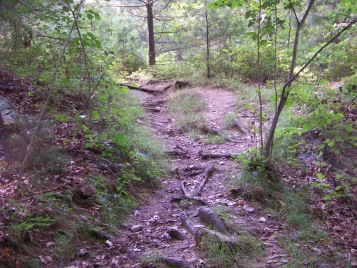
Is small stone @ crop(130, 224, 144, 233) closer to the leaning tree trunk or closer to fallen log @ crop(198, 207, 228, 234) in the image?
fallen log @ crop(198, 207, 228, 234)

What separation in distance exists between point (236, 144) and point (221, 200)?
10.3 feet

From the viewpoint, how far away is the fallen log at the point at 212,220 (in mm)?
3784

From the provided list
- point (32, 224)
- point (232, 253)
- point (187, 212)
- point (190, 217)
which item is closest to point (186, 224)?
point (190, 217)

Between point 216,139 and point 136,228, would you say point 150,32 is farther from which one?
point 136,228

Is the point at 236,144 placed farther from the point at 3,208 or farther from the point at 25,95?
the point at 3,208

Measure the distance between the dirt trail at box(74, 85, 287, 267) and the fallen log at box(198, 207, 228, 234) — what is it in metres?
0.11

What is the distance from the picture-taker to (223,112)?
10.5m

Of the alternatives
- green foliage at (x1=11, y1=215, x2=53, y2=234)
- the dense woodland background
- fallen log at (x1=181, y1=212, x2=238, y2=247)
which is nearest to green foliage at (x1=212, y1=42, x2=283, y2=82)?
the dense woodland background

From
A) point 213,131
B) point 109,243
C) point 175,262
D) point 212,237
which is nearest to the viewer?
point 175,262

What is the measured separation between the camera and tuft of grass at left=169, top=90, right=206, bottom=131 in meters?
9.21

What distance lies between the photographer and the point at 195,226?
4016 millimetres

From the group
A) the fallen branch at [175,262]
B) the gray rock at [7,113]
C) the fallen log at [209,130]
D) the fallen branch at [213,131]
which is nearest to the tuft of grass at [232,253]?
the fallen branch at [175,262]

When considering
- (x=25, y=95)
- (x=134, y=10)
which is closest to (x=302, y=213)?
(x=25, y=95)

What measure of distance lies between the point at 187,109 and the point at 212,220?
23.1ft
